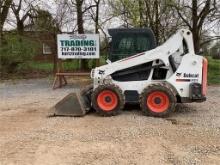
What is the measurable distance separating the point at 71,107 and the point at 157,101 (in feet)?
6.38

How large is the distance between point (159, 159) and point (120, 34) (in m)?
4.87

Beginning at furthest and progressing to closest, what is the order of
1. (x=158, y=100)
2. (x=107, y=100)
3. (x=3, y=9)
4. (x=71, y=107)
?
(x=3, y=9) → (x=107, y=100) → (x=71, y=107) → (x=158, y=100)

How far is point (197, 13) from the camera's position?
18844 mm

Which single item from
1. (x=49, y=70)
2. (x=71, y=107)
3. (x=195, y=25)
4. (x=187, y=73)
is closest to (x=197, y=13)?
(x=195, y=25)

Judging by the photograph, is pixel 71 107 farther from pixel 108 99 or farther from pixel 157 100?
pixel 157 100

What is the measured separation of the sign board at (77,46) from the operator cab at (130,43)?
4.44 meters

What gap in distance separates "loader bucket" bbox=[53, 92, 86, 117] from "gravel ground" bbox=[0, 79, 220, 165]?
24 centimetres

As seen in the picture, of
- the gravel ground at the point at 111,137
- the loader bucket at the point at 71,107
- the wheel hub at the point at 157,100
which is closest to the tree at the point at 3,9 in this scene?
the gravel ground at the point at 111,137

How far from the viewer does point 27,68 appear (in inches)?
864

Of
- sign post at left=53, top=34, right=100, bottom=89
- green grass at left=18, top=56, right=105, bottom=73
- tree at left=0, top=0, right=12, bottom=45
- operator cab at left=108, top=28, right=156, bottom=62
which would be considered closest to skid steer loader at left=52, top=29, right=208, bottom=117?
operator cab at left=108, top=28, right=156, bottom=62

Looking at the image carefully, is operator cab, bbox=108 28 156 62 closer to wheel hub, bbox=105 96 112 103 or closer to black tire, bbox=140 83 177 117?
wheel hub, bbox=105 96 112 103

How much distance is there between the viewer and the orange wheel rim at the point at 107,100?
9.20 meters

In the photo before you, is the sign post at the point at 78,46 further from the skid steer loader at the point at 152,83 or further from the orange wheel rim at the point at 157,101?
the orange wheel rim at the point at 157,101

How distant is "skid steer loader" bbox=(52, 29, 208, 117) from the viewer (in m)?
9.03
